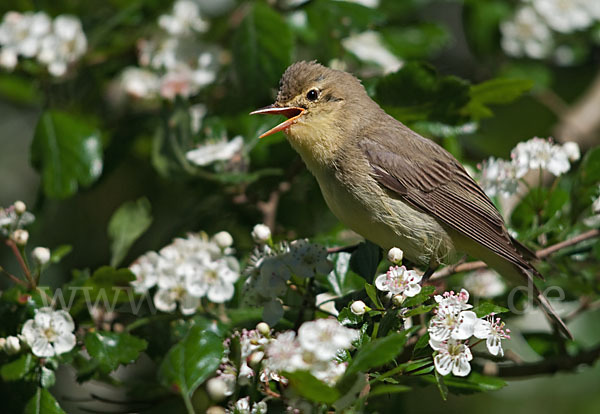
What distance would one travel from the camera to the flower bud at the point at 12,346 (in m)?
2.39

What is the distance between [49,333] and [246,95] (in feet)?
5.06

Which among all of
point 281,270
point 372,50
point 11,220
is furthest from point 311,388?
point 372,50

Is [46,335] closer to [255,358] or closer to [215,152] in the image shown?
[255,358]

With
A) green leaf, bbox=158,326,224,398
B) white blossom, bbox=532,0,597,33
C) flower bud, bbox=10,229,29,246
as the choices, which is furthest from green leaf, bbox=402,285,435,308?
white blossom, bbox=532,0,597,33

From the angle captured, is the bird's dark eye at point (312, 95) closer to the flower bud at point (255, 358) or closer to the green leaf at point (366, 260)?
the green leaf at point (366, 260)

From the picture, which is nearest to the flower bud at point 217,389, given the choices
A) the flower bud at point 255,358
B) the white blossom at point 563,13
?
the flower bud at point 255,358

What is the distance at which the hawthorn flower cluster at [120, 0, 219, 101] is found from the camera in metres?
3.64

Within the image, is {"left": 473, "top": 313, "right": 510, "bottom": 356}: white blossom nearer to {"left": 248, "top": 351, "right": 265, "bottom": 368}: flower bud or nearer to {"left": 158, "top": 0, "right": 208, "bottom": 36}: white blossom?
{"left": 248, "top": 351, "right": 265, "bottom": 368}: flower bud

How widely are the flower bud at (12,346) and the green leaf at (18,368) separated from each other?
0.06 m

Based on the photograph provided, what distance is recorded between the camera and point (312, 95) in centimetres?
306

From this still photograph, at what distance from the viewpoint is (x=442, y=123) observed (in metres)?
3.15

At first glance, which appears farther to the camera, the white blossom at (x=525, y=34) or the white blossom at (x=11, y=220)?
the white blossom at (x=525, y=34)

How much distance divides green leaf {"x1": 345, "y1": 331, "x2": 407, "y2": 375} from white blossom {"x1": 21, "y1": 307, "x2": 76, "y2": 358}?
1182mm

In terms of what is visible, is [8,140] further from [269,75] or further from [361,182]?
[361,182]
